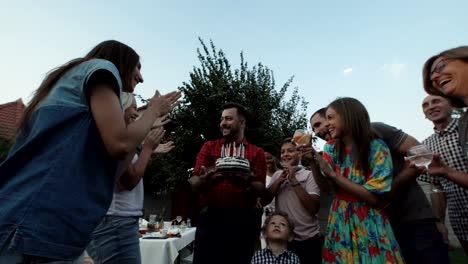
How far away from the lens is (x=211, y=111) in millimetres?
11484

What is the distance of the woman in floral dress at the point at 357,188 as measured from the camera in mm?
1975

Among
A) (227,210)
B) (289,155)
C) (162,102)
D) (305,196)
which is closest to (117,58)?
(162,102)

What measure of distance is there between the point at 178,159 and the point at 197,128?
1.34 metres

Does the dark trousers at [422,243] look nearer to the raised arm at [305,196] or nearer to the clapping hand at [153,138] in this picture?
the raised arm at [305,196]

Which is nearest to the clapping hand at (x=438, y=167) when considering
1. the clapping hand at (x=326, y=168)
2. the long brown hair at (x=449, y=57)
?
the long brown hair at (x=449, y=57)

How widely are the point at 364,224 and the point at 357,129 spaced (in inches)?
25.0

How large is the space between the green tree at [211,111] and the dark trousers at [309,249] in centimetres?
784

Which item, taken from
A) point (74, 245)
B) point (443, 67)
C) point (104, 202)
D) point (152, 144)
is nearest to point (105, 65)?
point (104, 202)

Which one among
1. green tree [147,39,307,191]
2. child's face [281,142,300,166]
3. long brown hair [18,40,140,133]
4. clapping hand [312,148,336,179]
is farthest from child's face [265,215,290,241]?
green tree [147,39,307,191]

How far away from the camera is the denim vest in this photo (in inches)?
42.3

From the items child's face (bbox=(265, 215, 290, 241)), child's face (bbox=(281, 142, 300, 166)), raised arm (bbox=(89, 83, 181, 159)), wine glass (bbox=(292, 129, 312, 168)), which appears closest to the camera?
raised arm (bbox=(89, 83, 181, 159))

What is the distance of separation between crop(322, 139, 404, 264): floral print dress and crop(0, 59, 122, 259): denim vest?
1478mm

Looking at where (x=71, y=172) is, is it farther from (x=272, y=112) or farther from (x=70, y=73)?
(x=272, y=112)

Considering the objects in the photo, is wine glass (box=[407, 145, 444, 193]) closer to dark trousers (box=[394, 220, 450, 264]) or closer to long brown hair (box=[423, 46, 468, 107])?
long brown hair (box=[423, 46, 468, 107])
